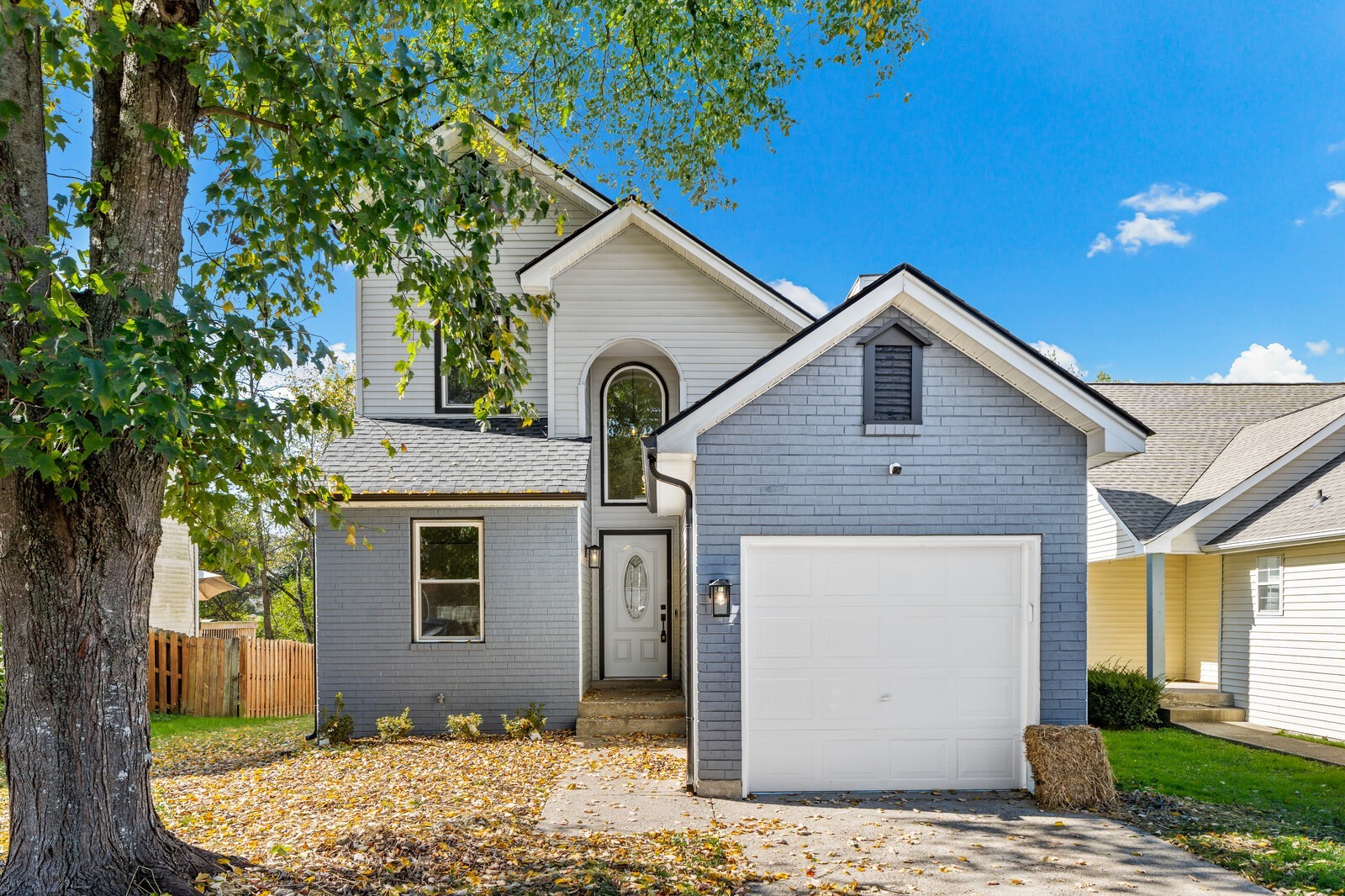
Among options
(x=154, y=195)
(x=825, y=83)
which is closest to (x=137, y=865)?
(x=154, y=195)

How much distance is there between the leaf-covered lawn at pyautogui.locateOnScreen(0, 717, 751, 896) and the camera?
527cm

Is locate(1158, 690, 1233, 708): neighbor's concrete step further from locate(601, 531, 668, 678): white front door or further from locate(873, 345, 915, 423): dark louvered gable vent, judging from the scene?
locate(873, 345, 915, 423): dark louvered gable vent

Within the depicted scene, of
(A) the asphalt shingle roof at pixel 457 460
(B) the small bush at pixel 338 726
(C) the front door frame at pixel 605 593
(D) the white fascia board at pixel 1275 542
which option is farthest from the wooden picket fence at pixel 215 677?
(D) the white fascia board at pixel 1275 542

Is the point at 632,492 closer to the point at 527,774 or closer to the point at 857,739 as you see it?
the point at 527,774

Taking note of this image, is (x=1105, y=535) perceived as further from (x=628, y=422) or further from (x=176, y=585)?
(x=176, y=585)

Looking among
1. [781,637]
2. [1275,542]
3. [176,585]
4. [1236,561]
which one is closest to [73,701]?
[781,637]

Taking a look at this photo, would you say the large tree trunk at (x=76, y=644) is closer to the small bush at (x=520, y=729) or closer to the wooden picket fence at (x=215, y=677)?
the small bush at (x=520, y=729)

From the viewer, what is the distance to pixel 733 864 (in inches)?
225

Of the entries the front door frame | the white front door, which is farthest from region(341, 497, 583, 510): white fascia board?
the white front door

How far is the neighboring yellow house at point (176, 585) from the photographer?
20000mm

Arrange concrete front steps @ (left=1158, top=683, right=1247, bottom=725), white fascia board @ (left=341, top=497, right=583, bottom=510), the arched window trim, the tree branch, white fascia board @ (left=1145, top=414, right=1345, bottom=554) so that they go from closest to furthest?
the tree branch, white fascia board @ (left=341, top=497, right=583, bottom=510), concrete front steps @ (left=1158, top=683, right=1247, bottom=725), white fascia board @ (left=1145, top=414, right=1345, bottom=554), the arched window trim

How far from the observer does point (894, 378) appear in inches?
303

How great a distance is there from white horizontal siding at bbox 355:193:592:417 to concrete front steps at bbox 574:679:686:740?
4332 millimetres

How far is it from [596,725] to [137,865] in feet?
20.0
